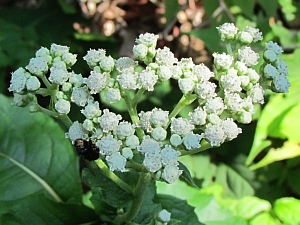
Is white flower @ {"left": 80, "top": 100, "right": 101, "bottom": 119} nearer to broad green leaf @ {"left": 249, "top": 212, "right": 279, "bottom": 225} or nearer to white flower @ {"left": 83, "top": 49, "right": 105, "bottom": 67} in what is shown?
white flower @ {"left": 83, "top": 49, "right": 105, "bottom": 67}

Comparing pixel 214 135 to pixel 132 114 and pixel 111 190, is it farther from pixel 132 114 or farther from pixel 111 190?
pixel 111 190

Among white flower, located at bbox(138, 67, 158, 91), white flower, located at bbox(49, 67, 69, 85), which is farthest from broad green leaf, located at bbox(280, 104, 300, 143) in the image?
white flower, located at bbox(49, 67, 69, 85)

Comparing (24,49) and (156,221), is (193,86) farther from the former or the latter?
(24,49)

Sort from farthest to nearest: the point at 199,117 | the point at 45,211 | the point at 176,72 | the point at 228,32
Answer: the point at 45,211 → the point at 228,32 → the point at 176,72 → the point at 199,117

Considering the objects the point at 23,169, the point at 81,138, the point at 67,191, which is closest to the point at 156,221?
the point at 81,138

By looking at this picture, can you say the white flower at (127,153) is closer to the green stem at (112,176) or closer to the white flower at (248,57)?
the green stem at (112,176)

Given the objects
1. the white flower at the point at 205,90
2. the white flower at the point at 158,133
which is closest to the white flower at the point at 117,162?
the white flower at the point at 158,133

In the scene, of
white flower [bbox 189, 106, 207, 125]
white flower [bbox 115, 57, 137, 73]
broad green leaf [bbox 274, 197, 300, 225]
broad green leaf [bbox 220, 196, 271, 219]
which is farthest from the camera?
broad green leaf [bbox 220, 196, 271, 219]

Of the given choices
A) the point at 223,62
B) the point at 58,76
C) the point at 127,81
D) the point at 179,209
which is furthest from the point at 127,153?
the point at 179,209
